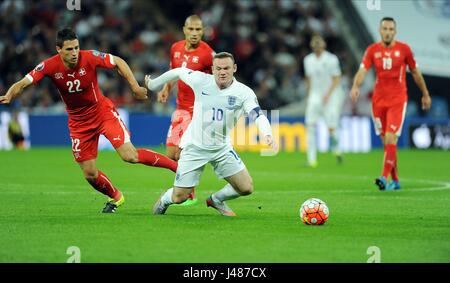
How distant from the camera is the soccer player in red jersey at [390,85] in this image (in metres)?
14.3

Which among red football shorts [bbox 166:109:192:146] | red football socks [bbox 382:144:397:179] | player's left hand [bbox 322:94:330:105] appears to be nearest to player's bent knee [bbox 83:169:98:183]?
red football shorts [bbox 166:109:192:146]

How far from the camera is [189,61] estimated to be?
12.4m

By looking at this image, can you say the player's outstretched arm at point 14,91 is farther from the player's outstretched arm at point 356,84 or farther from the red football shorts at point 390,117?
the red football shorts at point 390,117

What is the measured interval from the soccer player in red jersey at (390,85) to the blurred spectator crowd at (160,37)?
11640 millimetres

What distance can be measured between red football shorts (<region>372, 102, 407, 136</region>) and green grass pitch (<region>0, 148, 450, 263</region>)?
92 centimetres

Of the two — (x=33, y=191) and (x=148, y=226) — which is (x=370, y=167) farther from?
(x=148, y=226)

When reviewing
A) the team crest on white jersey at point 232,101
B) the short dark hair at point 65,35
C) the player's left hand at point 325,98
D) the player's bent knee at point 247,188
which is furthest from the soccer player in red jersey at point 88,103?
the player's left hand at point 325,98

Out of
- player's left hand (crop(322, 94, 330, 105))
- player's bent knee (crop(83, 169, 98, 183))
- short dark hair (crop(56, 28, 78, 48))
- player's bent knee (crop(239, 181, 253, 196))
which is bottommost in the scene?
player's bent knee (crop(239, 181, 253, 196))

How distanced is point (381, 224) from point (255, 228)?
4.54ft

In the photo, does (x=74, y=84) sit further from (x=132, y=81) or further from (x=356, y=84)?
(x=356, y=84)

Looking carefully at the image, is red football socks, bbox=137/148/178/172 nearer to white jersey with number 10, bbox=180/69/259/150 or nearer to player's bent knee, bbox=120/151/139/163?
player's bent knee, bbox=120/151/139/163

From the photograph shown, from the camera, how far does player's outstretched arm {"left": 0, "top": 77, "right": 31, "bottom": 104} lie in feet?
33.3

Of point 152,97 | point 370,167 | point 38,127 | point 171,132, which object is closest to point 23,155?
point 38,127


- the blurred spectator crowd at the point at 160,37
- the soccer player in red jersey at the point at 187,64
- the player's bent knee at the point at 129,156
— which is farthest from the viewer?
the blurred spectator crowd at the point at 160,37
